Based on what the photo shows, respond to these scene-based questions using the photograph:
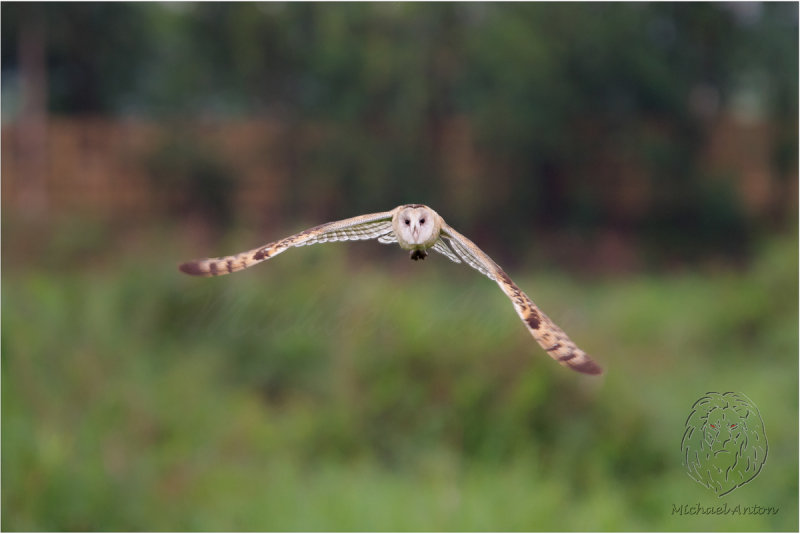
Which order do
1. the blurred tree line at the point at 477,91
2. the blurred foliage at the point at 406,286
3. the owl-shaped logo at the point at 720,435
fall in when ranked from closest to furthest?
the owl-shaped logo at the point at 720,435 → the blurred foliage at the point at 406,286 → the blurred tree line at the point at 477,91

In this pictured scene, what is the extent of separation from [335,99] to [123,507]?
6.71 m

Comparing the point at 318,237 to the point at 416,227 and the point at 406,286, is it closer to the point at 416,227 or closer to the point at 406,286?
the point at 416,227

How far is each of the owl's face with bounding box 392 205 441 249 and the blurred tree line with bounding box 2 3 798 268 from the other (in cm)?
1007

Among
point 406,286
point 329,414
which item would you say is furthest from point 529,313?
point 329,414

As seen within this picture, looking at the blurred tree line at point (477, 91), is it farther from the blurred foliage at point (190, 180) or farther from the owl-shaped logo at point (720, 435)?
the owl-shaped logo at point (720, 435)

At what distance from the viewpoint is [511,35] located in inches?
492

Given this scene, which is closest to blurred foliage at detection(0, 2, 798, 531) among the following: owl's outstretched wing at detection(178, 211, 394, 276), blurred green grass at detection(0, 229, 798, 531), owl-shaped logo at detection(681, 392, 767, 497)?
blurred green grass at detection(0, 229, 798, 531)

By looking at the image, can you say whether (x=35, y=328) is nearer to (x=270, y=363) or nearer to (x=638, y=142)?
(x=270, y=363)

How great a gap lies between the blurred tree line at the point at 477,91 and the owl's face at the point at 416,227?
10073 millimetres

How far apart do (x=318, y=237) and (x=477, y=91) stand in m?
11.2

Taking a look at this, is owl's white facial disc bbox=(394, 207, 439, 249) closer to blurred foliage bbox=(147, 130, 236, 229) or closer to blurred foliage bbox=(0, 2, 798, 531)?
blurred foliage bbox=(0, 2, 798, 531)

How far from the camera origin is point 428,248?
4.41ft

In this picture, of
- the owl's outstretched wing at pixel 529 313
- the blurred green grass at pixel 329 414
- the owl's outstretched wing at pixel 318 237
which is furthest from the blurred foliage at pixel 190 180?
the owl's outstretched wing at pixel 529 313

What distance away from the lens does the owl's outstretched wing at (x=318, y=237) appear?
1359mm
